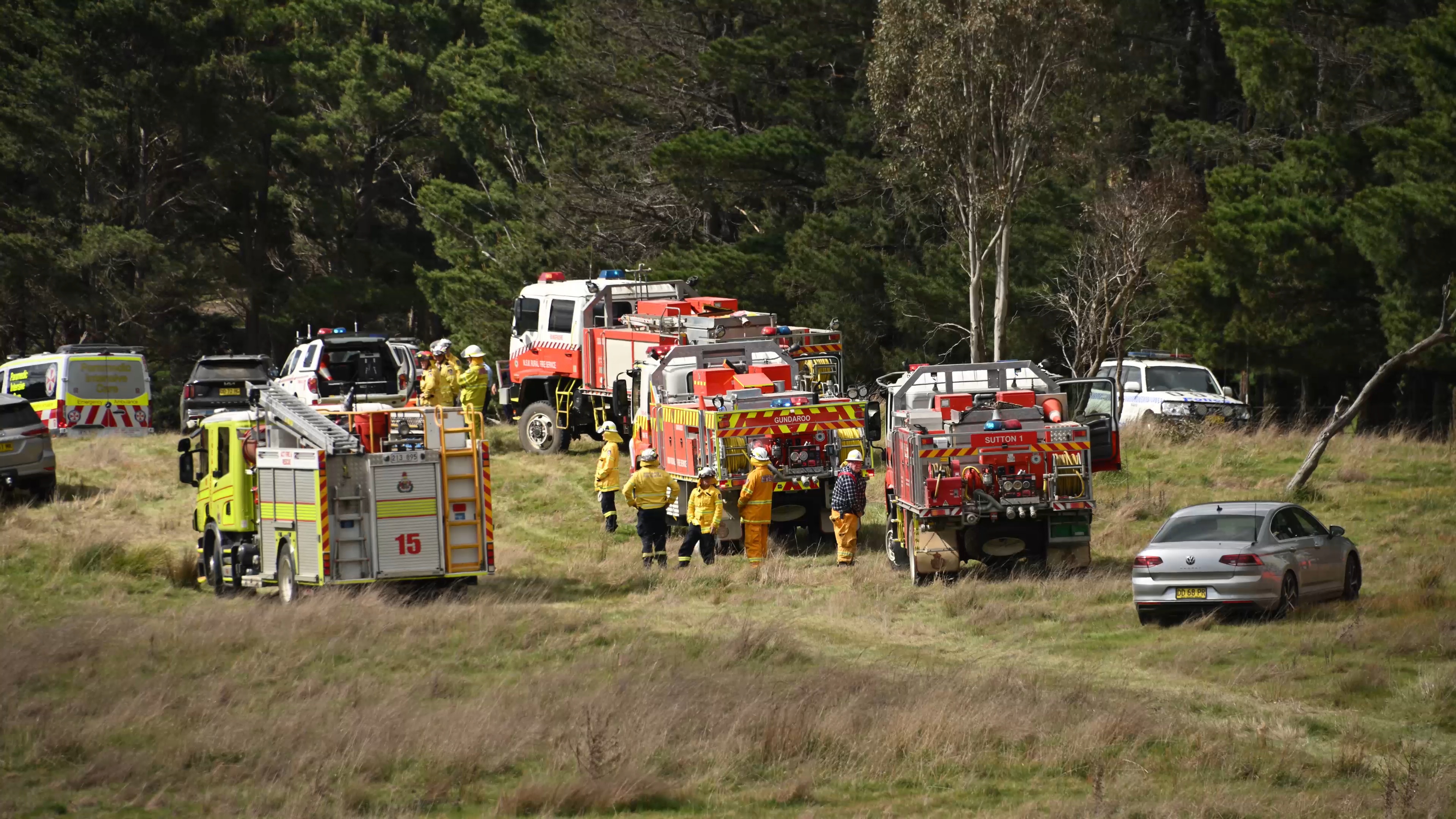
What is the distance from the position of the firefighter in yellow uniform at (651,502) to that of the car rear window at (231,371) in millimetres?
14888

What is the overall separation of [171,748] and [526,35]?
1724 inches

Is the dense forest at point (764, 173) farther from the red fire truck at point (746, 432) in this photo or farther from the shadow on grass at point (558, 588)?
the shadow on grass at point (558, 588)

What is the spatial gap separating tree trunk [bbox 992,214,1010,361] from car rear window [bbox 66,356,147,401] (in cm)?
1685

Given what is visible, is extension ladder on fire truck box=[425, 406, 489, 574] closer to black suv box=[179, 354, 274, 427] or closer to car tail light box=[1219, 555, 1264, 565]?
car tail light box=[1219, 555, 1264, 565]

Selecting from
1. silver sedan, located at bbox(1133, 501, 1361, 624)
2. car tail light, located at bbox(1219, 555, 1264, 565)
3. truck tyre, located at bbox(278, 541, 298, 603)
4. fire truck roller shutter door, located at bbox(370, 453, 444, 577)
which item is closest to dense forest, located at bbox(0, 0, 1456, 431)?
silver sedan, located at bbox(1133, 501, 1361, 624)

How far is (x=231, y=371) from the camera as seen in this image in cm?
3431

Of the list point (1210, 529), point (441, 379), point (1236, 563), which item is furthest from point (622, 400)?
point (1236, 563)

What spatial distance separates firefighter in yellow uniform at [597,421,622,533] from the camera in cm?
2223

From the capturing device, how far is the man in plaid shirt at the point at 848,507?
68.5 ft

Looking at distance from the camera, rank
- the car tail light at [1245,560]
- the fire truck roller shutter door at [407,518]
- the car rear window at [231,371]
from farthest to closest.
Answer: the car rear window at [231,371] < the fire truck roller shutter door at [407,518] < the car tail light at [1245,560]

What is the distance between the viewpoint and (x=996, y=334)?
114 feet

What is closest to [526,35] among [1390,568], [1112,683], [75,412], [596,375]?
[75,412]

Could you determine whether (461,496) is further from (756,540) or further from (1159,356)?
Result: (1159,356)

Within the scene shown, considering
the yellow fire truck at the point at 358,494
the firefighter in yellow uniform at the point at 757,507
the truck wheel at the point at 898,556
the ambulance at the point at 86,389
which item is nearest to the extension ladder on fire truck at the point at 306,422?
the yellow fire truck at the point at 358,494
